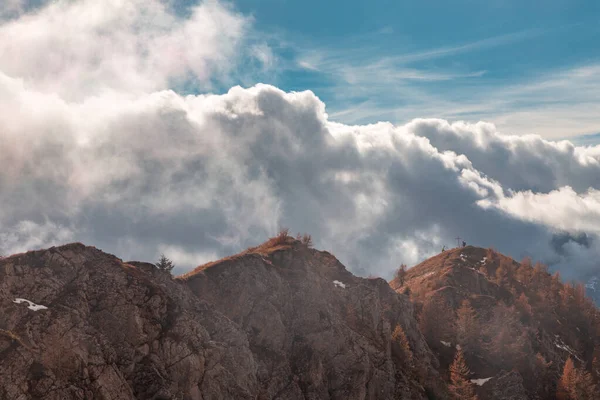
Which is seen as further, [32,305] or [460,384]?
[460,384]

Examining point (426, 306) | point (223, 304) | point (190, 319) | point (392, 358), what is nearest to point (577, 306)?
point (426, 306)

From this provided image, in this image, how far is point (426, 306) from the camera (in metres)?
155

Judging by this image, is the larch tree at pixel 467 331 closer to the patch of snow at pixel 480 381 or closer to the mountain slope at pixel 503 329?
the mountain slope at pixel 503 329

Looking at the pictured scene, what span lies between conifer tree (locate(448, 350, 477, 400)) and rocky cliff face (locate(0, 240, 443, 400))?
4548 millimetres

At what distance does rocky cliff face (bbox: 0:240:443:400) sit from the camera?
2398 inches

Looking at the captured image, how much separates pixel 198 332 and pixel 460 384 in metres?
69.9

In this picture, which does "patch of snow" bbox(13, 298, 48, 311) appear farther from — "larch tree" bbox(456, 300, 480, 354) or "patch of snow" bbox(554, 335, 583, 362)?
"patch of snow" bbox(554, 335, 583, 362)

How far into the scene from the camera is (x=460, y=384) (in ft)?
392

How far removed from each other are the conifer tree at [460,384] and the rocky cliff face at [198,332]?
4548 millimetres

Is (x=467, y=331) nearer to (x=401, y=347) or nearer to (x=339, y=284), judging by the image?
(x=401, y=347)

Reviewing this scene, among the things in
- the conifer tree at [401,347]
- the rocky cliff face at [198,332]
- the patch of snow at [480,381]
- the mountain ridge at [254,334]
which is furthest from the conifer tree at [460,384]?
the conifer tree at [401,347]

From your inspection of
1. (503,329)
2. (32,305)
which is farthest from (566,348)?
(32,305)

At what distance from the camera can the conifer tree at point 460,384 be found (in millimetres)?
117262

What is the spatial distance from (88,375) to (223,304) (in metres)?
41.5
